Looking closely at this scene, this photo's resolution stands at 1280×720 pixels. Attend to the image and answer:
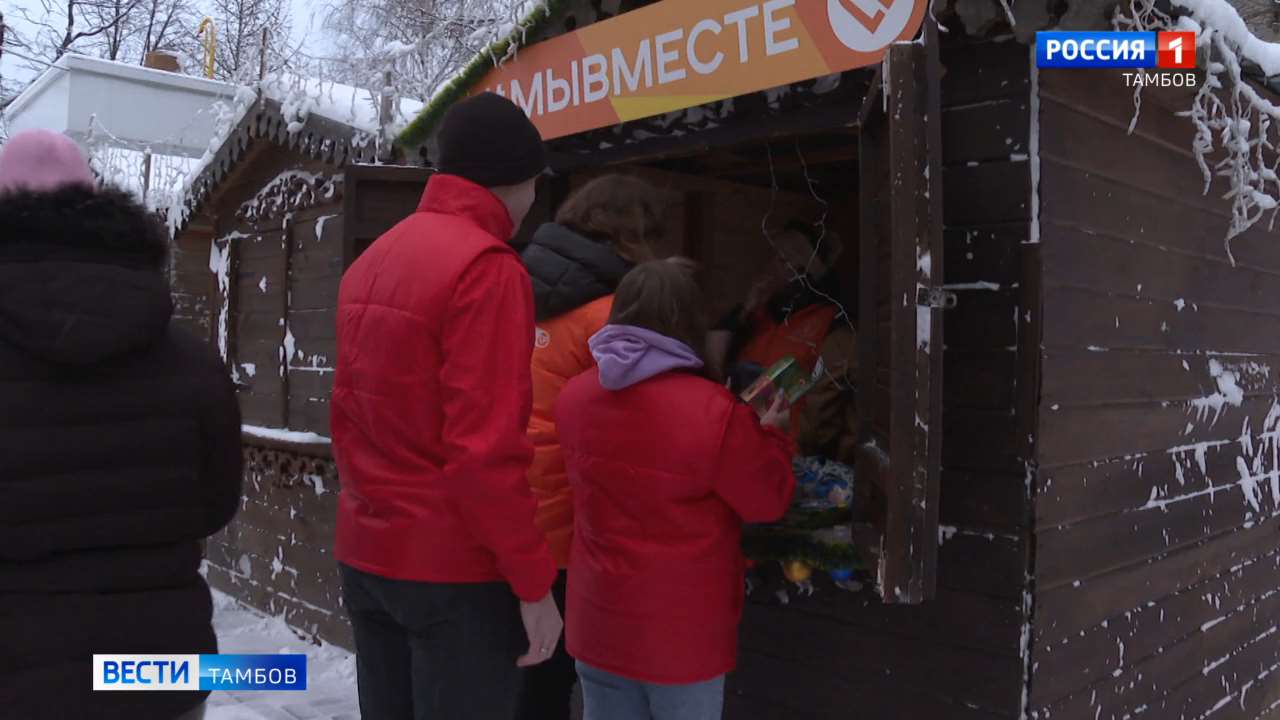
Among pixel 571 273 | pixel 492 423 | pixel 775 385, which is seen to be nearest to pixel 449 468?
pixel 492 423

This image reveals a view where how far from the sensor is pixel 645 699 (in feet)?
9.01

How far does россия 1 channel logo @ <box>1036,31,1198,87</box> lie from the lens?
282 cm

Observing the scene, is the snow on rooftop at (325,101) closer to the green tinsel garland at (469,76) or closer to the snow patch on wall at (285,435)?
the green tinsel garland at (469,76)

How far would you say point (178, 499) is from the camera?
1904 millimetres

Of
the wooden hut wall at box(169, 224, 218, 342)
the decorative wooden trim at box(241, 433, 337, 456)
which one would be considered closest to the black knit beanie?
the decorative wooden trim at box(241, 433, 337, 456)

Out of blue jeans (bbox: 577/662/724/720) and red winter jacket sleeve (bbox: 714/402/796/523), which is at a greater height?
red winter jacket sleeve (bbox: 714/402/796/523)

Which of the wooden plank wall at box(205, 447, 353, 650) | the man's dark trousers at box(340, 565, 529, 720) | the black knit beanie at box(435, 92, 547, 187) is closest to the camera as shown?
the man's dark trousers at box(340, 565, 529, 720)

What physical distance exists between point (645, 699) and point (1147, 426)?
6.57 ft

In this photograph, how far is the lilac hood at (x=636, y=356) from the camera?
2.61m

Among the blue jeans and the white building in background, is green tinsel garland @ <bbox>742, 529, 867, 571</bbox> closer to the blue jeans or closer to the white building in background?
the blue jeans

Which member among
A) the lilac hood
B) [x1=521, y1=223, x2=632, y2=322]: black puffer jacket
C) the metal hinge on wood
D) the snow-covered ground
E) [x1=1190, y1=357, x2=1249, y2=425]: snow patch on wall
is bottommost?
the snow-covered ground

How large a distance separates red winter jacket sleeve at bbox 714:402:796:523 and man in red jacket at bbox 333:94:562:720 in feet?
2.20

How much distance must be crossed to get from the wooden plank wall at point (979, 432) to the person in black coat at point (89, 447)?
2050 mm

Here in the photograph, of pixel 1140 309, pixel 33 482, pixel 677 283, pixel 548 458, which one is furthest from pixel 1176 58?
pixel 33 482
